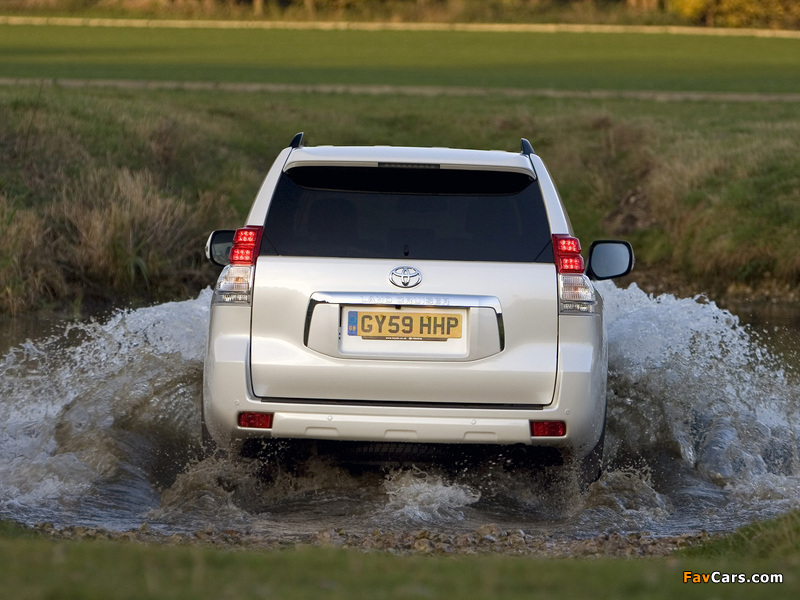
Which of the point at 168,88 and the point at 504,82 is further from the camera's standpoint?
the point at 504,82

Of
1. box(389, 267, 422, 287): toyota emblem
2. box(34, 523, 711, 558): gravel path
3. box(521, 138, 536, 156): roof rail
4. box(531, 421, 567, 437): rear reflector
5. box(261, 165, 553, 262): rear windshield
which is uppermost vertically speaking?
box(521, 138, 536, 156): roof rail

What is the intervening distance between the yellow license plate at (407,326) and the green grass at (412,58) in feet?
108

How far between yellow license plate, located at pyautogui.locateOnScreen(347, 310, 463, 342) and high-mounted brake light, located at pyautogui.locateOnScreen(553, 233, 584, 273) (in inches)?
21.8

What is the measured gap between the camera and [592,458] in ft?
20.4

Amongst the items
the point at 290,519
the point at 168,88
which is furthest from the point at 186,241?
the point at 168,88

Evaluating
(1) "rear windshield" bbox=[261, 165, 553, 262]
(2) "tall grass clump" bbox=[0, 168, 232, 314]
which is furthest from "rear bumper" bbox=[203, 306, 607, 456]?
(2) "tall grass clump" bbox=[0, 168, 232, 314]

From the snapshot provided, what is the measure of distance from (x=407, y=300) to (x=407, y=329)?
0.46 ft

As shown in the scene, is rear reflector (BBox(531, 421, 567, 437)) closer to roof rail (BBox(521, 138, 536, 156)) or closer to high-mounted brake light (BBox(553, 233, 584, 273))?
high-mounted brake light (BBox(553, 233, 584, 273))

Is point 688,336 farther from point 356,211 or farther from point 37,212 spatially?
point 37,212

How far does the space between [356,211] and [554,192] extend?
1.00 meters

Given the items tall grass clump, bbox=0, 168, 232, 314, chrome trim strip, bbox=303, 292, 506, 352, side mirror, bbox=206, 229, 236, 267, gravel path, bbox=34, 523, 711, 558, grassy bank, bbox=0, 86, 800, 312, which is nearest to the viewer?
gravel path, bbox=34, 523, 711, 558

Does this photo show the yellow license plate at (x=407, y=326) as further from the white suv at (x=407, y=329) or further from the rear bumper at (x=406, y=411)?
the rear bumper at (x=406, y=411)

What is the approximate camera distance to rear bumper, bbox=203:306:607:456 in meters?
5.80

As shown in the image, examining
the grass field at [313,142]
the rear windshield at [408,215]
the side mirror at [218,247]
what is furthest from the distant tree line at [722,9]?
the rear windshield at [408,215]
